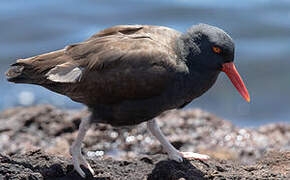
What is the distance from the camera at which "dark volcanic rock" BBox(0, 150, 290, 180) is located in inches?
219

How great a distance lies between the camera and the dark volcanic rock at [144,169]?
18.3ft

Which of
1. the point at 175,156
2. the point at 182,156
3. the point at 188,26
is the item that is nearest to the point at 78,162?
the point at 175,156

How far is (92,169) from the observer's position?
5926 millimetres

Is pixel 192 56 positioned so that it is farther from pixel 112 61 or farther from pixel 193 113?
pixel 193 113

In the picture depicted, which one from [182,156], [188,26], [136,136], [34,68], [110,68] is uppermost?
[110,68]

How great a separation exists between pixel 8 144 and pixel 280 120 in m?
4.54

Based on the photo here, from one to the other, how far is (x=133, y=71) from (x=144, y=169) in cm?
92

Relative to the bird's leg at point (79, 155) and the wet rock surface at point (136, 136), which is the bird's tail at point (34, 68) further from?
the wet rock surface at point (136, 136)

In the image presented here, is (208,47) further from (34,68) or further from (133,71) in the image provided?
(34,68)

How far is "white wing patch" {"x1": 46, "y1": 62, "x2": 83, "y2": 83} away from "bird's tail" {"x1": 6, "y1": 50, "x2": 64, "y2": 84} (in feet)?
0.36

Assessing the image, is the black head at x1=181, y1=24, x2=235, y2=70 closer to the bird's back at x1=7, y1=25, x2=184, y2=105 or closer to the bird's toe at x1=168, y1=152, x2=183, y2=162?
the bird's back at x1=7, y1=25, x2=184, y2=105

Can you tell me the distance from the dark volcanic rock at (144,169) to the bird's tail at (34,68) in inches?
28.3

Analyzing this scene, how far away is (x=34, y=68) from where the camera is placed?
6203 millimetres

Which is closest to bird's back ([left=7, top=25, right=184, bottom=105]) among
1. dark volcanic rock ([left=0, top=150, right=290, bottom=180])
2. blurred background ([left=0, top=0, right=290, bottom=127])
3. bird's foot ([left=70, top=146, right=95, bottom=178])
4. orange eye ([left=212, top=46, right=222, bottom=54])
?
orange eye ([left=212, top=46, right=222, bottom=54])
